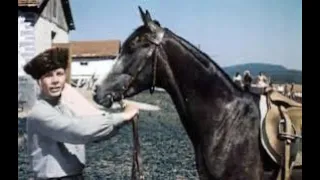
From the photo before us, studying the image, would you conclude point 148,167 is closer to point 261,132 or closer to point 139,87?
point 139,87

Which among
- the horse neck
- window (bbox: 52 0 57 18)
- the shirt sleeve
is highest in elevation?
window (bbox: 52 0 57 18)

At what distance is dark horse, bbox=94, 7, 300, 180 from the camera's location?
1.87 m

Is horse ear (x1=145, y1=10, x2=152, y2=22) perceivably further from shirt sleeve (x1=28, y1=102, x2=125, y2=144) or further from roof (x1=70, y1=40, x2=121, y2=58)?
shirt sleeve (x1=28, y1=102, x2=125, y2=144)

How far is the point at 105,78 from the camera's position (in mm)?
1903

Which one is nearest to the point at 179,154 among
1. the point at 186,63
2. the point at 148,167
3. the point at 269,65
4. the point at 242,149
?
the point at 148,167

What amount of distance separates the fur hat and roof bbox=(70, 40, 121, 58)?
0.46 feet

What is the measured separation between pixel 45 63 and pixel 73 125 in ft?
1.16

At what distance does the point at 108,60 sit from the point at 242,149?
84 centimetres

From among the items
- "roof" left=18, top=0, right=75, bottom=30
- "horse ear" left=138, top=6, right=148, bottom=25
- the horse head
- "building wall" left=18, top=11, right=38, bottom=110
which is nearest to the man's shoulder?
"building wall" left=18, top=11, right=38, bottom=110

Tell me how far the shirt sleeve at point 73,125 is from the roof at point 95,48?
349 mm

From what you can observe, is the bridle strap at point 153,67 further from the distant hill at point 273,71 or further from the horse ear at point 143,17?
the distant hill at point 273,71

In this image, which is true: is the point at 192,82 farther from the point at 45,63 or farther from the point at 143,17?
the point at 45,63

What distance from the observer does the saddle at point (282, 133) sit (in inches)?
72.6

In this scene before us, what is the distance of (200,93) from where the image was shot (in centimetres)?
190
